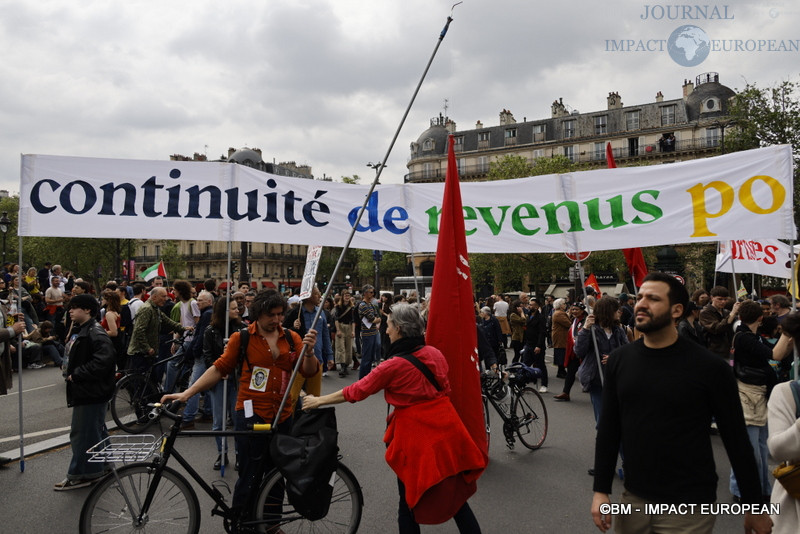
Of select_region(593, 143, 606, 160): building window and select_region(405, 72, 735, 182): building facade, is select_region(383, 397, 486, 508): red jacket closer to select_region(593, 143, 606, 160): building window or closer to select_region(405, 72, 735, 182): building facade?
select_region(405, 72, 735, 182): building facade

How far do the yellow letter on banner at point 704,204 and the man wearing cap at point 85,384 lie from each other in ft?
19.6

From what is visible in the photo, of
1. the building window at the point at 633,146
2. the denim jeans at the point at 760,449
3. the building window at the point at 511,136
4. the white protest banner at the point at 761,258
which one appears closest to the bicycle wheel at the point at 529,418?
the denim jeans at the point at 760,449

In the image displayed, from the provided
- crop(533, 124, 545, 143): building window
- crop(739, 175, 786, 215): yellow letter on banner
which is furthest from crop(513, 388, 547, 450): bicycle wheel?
crop(533, 124, 545, 143): building window

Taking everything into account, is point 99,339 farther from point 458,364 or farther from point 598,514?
point 598,514

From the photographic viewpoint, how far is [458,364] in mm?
4098

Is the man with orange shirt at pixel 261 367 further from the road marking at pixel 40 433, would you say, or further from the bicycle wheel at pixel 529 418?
the road marking at pixel 40 433

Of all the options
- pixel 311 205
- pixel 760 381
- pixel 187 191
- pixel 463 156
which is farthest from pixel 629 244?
pixel 463 156

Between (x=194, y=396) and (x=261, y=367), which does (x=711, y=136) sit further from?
(x=261, y=367)

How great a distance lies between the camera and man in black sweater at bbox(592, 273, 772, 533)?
2.44m

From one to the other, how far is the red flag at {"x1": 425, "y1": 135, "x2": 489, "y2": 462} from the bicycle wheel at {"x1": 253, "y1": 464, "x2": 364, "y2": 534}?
0.93 meters

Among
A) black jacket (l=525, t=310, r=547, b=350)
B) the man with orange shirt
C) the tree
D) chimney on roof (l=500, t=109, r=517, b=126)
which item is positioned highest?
chimney on roof (l=500, t=109, r=517, b=126)

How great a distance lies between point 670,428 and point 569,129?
6478 centimetres

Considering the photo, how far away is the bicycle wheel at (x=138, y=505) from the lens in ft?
11.5

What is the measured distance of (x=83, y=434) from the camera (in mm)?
5133
